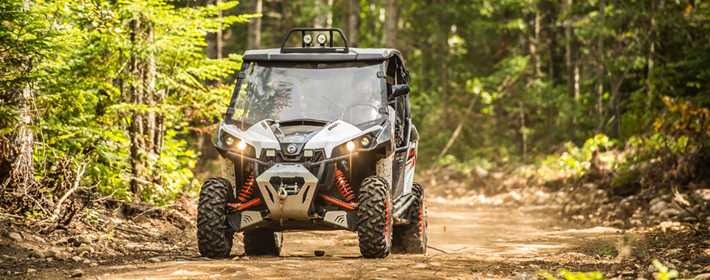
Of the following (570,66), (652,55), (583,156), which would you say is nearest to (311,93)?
(652,55)

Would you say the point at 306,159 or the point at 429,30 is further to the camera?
the point at 429,30

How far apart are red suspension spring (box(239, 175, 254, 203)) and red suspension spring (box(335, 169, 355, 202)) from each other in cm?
82

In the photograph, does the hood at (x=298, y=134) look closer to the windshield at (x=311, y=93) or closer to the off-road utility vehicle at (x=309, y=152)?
the off-road utility vehicle at (x=309, y=152)

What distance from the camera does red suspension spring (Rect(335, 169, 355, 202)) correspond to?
828cm

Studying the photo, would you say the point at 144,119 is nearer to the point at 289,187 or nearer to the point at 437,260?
the point at 289,187

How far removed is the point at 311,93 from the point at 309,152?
1.00 metres

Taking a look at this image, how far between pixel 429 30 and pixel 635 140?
18140 millimetres

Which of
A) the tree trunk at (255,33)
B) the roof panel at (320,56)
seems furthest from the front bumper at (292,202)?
the tree trunk at (255,33)

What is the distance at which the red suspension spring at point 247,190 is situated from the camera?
8.35 m

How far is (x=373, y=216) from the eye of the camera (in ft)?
26.5

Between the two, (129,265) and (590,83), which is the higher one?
(590,83)

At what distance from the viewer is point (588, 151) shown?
66.0 ft

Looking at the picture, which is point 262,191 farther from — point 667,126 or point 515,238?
point 667,126

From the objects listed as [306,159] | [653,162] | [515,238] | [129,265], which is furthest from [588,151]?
[129,265]
